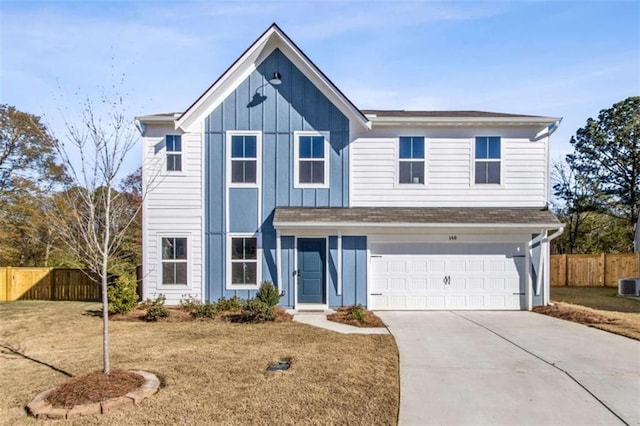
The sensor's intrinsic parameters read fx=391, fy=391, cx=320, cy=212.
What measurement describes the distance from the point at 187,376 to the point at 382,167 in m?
8.77

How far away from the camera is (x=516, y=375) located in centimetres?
614

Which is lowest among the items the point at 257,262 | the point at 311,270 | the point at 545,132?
the point at 311,270

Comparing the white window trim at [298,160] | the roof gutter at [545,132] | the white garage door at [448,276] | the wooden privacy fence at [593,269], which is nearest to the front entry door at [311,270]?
the white garage door at [448,276]

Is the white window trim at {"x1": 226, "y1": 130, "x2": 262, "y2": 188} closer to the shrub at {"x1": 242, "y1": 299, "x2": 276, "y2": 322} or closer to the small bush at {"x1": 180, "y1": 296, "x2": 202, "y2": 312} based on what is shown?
the small bush at {"x1": 180, "y1": 296, "x2": 202, "y2": 312}

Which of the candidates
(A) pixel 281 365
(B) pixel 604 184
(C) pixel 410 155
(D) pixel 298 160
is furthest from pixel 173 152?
(B) pixel 604 184

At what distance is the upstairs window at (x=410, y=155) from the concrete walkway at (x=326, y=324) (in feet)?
16.6

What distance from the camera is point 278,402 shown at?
496 cm

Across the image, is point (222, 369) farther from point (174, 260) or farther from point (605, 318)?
point (605, 318)

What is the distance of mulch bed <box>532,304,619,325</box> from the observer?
34.3ft

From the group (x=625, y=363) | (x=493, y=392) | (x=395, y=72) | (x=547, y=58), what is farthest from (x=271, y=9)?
(x=625, y=363)

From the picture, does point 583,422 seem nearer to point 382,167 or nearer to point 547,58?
point 382,167

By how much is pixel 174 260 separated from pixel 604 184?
27.9m

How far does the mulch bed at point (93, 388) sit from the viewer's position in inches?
192

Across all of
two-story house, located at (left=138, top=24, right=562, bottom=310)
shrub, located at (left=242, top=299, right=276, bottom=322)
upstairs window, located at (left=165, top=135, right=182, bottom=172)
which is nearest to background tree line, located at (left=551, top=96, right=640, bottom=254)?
two-story house, located at (left=138, top=24, right=562, bottom=310)
